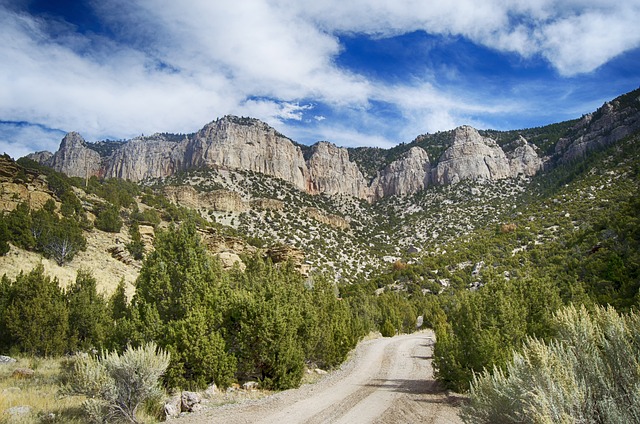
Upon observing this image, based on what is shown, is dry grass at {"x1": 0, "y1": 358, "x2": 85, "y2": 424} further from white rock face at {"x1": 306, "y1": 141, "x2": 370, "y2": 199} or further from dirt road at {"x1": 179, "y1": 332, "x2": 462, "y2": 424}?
white rock face at {"x1": 306, "y1": 141, "x2": 370, "y2": 199}

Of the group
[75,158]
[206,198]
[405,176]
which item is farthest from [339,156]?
[75,158]

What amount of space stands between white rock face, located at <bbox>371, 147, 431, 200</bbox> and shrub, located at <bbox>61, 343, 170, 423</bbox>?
99277 mm

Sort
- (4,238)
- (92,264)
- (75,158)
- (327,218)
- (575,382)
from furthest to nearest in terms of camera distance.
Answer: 1. (75,158)
2. (327,218)
3. (92,264)
4. (4,238)
5. (575,382)

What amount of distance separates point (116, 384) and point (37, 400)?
103 inches

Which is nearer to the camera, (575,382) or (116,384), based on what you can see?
(575,382)

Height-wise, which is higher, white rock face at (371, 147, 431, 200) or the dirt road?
white rock face at (371, 147, 431, 200)

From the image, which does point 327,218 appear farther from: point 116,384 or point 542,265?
point 116,384

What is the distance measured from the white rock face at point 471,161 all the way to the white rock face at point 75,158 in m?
109

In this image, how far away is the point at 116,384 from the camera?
8.80 meters

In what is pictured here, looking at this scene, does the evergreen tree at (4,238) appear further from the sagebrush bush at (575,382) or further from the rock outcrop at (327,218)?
the rock outcrop at (327,218)

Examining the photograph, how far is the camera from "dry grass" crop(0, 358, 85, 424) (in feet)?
27.2

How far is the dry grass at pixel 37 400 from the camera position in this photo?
27.2 ft

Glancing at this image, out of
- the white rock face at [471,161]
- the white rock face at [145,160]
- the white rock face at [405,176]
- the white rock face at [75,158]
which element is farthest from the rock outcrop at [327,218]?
the white rock face at [75,158]

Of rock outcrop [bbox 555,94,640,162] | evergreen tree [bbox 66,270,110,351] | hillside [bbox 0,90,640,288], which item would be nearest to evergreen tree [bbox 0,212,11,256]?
hillside [bbox 0,90,640,288]
